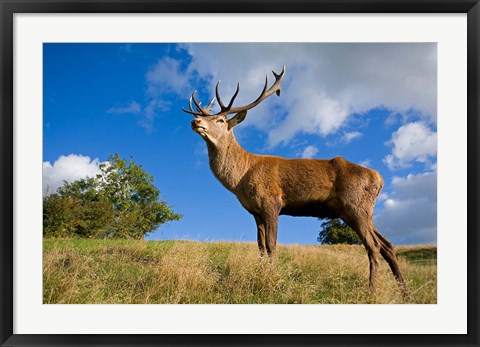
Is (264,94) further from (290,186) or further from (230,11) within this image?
(230,11)

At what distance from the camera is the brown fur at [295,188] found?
6.77 m

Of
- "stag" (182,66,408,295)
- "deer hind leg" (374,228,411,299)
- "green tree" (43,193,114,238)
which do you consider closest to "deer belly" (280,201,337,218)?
"stag" (182,66,408,295)

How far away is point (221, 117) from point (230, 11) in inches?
91.9

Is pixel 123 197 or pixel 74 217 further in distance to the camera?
pixel 123 197

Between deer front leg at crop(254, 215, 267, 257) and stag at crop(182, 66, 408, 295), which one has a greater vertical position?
stag at crop(182, 66, 408, 295)

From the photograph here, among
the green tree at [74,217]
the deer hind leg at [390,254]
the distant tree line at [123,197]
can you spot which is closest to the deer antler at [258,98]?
the deer hind leg at [390,254]

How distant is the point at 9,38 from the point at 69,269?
12.7 ft

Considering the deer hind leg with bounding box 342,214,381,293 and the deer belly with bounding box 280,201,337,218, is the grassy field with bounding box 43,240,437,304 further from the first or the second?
the deer belly with bounding box 280,201,337,218

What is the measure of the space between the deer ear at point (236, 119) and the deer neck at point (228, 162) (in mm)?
199

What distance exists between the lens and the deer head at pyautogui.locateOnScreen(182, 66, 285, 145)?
700 cm

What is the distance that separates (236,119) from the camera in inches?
293

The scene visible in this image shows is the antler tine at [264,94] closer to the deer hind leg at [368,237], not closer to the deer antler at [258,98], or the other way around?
the deer antler at [258,98]

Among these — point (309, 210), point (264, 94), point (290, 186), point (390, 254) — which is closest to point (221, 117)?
point (264, 94)

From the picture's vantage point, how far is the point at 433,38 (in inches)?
214
